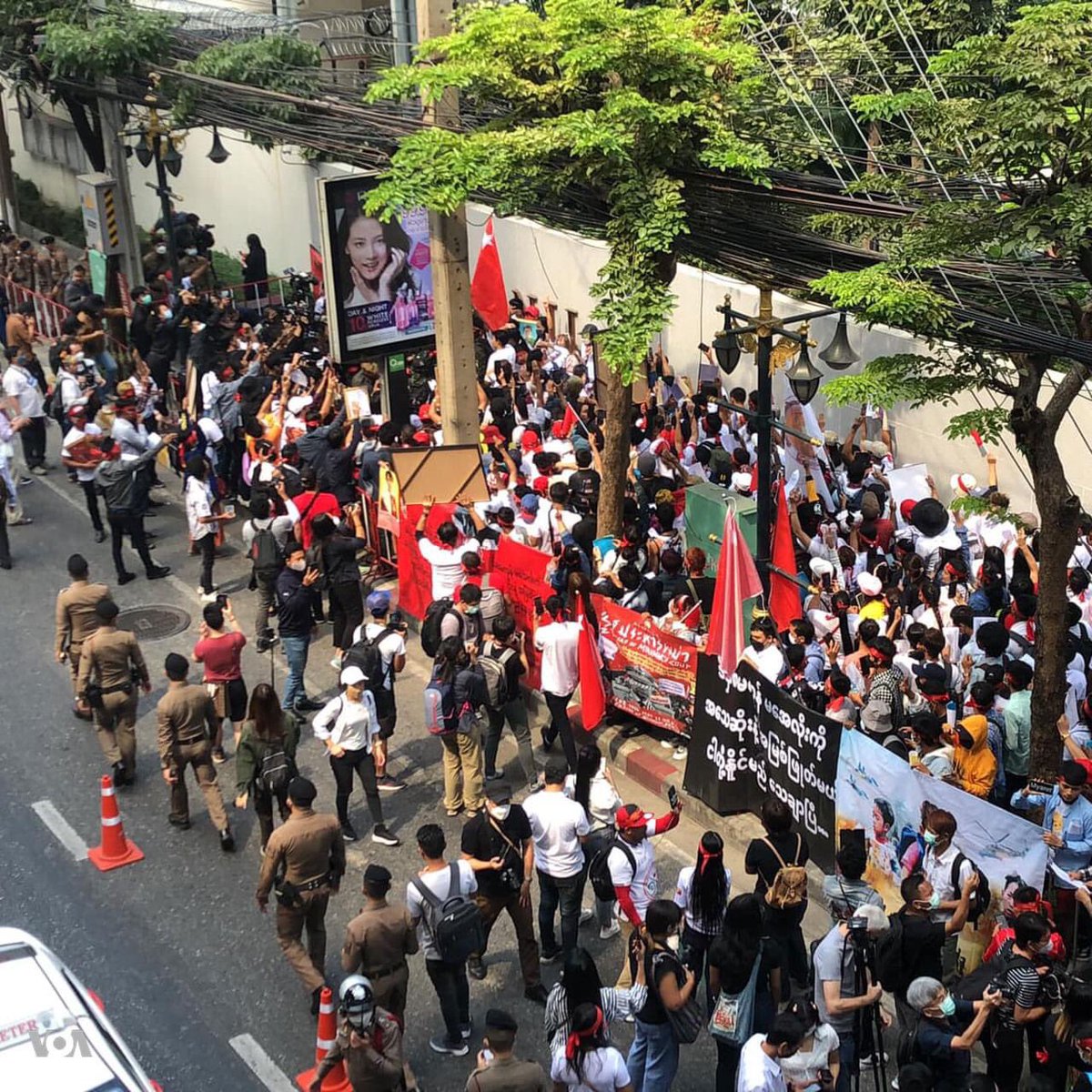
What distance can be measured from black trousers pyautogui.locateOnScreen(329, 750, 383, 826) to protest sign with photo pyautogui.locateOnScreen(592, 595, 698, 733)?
1.93m

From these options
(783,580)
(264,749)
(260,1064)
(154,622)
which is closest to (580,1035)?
(260,1064)

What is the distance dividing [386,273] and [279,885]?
28.9 feet

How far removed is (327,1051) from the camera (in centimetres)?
812

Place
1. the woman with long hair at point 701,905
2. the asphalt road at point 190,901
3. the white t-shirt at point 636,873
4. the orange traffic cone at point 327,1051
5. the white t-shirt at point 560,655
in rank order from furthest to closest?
Result: the white t-shirt at point 560,655
the asphalt road at point 190,901
the white t-shirt at point 636,873
the orange traffic cone at point 327,1051
the woman with long hair at point 701,905

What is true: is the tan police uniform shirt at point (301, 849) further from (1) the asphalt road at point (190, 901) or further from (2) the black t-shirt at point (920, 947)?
(2) the black t-shirt at point (920, 947)

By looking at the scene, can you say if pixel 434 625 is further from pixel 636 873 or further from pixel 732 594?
pixel 636 873

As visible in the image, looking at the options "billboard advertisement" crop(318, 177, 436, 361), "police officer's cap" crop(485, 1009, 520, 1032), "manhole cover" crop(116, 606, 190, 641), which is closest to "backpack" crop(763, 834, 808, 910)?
"police officer's cap" crop(485, 1009, 520, 1032)

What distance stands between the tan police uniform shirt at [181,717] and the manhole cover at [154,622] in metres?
3.74

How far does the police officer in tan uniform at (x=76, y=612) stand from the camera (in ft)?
38.2

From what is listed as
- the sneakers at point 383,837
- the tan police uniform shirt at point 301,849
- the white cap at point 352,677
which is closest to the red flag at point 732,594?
the white cap at point 352,677

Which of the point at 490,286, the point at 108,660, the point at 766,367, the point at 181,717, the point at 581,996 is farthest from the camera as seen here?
the point at 490,286

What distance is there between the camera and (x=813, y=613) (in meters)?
11.4

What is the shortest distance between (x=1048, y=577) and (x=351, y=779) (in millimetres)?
4679

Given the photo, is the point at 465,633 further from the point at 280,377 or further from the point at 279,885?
the point at 280,377
